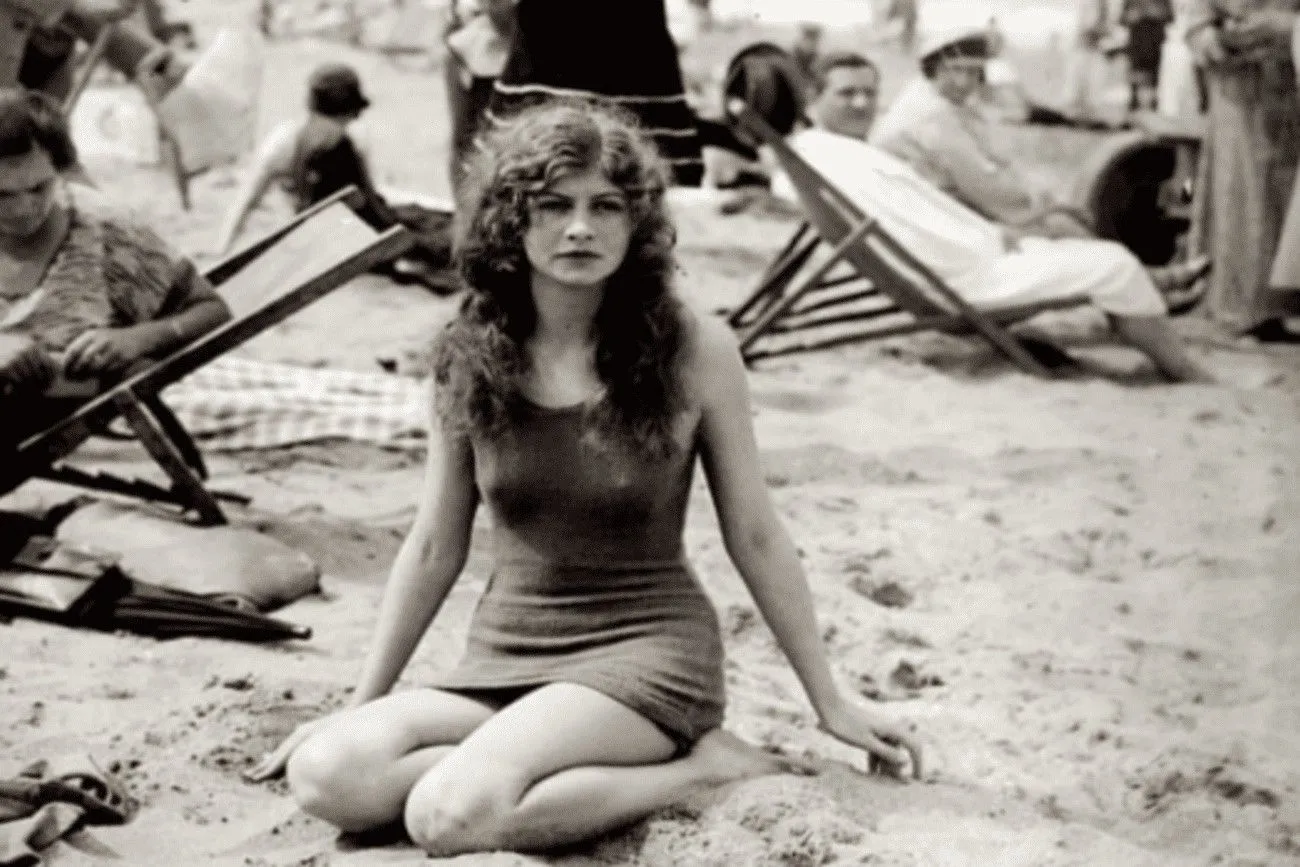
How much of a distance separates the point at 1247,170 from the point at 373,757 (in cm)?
566

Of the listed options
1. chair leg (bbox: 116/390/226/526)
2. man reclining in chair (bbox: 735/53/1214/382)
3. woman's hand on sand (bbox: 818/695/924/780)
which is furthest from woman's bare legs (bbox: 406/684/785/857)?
man reclining in chair (bbox: 735/53/1214/382)

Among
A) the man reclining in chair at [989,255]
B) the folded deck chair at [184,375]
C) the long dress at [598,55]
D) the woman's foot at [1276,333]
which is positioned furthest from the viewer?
the woman's foot at [1276,333]

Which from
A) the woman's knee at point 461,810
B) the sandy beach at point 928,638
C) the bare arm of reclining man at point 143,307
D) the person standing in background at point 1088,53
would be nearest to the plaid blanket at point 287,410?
the sandy beach at point 928,638

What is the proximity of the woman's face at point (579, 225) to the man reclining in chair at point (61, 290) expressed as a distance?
1.73 m

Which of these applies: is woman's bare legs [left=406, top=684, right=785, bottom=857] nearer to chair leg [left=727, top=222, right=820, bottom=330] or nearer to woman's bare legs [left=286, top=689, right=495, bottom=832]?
woman's bare legs [left=286, top=689, right=495, bottom=832]

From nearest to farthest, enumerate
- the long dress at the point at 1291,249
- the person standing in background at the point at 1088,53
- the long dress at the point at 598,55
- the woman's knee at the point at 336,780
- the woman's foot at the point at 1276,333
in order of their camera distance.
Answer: the woman's knee at the point at 336,780 < the long dress at the point at 598,55 < the long dress at the point at 1291,249 < the woman's foot at the point at 1276,333 < the person standing in background at the point at 1088,53

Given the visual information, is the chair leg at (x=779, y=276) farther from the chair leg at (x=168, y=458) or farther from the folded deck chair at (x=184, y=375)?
the chair leg at (x=168, y=458)

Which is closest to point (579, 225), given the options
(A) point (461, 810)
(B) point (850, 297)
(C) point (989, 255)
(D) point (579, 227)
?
(D) point (579, 227)

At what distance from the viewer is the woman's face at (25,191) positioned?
14.2 feet

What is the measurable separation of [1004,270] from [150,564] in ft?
11.7

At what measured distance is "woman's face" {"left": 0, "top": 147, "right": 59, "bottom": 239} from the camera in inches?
171

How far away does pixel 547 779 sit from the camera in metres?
2.93

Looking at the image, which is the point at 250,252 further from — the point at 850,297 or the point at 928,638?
the point at 850,297

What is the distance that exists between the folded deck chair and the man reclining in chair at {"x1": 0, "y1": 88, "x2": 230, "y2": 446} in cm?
6
